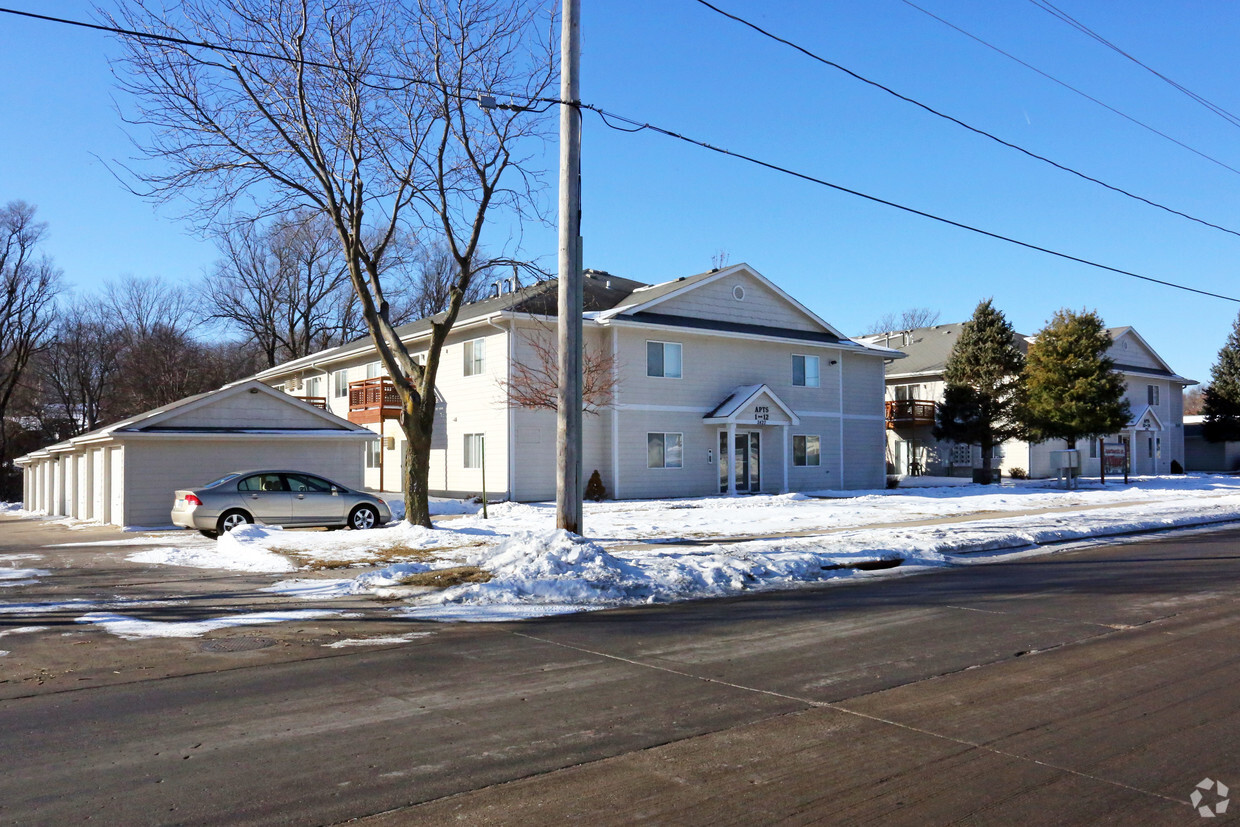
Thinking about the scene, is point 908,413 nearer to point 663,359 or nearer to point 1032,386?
point 1032,386

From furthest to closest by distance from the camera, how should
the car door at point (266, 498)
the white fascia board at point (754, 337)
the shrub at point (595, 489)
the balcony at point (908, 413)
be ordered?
the balcony at point (908, 413), the white fascia board at point (754, 337), the shrub at point (595, 489), the car door at point (266, 498)

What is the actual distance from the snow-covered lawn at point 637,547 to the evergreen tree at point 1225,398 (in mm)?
32138

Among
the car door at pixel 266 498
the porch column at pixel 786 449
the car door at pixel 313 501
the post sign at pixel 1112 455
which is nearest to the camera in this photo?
the car door at pixel 266 498

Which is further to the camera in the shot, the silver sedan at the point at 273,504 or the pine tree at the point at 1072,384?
the pine tree at the point at 1072,384

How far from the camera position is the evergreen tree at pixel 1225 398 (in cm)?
5606

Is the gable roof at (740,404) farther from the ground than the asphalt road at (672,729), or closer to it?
farther from the ground

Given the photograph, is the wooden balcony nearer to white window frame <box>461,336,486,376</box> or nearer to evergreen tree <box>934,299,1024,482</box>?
white window frame <box>461,336,486,376</box>

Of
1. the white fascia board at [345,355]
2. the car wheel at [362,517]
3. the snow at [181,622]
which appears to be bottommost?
the snow at [181,622]

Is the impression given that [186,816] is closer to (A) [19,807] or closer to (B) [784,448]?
(A) [19,807]

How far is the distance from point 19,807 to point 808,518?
19.6m

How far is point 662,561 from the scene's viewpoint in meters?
13.3

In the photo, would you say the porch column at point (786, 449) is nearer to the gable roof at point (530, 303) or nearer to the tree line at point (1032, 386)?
the gable roof at point (530, 303)

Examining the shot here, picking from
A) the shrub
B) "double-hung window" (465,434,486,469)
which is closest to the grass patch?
the shrub

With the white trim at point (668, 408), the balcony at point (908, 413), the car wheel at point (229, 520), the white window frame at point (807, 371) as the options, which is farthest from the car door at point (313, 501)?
the balcony at point (908, 413)
